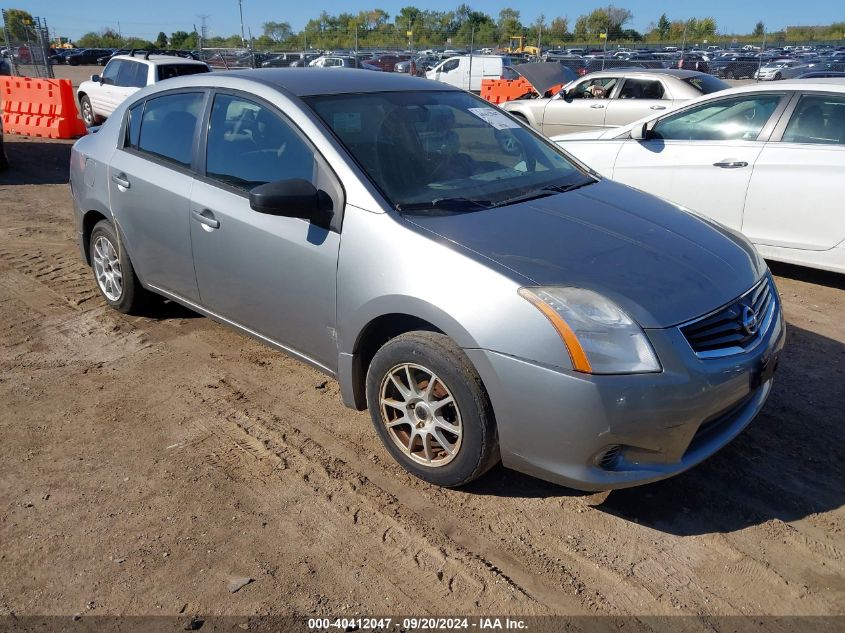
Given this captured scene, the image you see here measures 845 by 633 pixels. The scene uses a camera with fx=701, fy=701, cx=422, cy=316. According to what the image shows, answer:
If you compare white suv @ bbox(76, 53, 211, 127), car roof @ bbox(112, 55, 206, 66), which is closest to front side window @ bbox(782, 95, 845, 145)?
white suv @ bbox(76, 53, 211, 127)

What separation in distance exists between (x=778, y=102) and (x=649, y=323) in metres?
4.27

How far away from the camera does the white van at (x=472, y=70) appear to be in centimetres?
2662

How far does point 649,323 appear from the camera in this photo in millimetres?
2674

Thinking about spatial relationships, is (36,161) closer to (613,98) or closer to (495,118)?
(613,98)

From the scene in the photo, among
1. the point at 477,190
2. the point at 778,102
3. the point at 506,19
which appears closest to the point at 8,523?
the point at 477,190

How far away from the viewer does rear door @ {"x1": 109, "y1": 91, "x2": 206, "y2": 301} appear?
4.14 meters

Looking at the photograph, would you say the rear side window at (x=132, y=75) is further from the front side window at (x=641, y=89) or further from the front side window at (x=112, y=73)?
the front side window at (x=641, y=89)

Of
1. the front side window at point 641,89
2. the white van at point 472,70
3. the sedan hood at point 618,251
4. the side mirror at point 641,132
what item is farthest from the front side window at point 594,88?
the white van at point 472,70

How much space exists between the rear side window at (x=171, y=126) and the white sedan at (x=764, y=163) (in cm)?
409

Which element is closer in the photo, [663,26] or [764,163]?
[764,163]

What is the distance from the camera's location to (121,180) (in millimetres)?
4598

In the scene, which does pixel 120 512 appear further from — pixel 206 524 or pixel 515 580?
pixel 515 580

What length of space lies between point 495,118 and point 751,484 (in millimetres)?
2486

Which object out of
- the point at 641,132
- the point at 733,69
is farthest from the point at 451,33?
the point at 641,132
